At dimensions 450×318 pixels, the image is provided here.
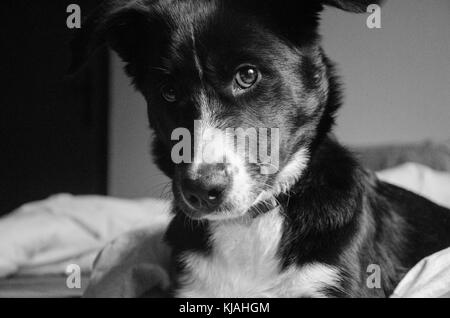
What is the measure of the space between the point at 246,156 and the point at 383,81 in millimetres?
690

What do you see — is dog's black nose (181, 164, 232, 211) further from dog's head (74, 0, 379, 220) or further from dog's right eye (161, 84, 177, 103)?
dog's right eye (161, 84, 177, 103)

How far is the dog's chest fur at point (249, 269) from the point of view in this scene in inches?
53.6

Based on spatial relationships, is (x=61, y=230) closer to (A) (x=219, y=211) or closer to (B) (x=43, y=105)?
(B) (x=43, y=105)

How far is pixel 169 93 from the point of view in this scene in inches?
54.3

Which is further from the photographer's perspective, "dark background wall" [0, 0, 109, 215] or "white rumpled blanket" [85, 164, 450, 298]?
"dark background wall" [0, 0, 109, 215]

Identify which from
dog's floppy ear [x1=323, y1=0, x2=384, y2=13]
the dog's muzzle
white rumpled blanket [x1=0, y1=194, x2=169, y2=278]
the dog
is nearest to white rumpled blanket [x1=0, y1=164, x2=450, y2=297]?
white rumpled blanket [x1=0, y1=194, x2=169, y2=278]

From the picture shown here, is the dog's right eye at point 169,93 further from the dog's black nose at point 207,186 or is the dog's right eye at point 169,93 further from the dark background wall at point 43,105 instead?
the dark background wall at point 43,105

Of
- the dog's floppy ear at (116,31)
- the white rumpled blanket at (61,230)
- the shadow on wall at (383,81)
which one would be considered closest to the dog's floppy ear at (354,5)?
the shadow on wall at (383,81)

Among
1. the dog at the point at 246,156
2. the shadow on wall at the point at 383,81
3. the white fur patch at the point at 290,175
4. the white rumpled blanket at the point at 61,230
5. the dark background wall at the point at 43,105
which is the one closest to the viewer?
the dog at the point at 246,156

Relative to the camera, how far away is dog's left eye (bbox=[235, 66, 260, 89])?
1293 mm

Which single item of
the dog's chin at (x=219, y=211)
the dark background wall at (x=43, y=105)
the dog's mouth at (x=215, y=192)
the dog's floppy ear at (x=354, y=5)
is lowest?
the dog's chin at (x=219, y=211)

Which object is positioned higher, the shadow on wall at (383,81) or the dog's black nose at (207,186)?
the shadow on wall at (383,81)

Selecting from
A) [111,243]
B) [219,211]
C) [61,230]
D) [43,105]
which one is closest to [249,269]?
[219,211]
